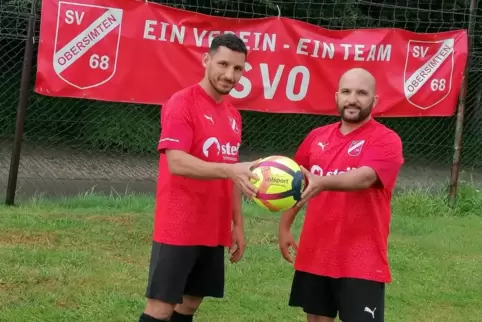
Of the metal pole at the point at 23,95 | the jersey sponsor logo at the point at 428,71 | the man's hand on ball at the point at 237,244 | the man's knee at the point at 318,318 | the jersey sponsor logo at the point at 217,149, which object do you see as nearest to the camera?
the jersey sponsor logo at the point at 217,149

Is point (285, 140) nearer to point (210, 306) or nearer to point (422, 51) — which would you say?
point (422, 51)

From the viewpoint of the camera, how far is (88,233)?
648cm

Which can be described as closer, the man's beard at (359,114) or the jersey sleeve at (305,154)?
the man's beard at (359,114)

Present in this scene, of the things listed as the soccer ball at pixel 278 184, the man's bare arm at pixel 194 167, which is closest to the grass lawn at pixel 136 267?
the man's bare arm at pixel 194 167

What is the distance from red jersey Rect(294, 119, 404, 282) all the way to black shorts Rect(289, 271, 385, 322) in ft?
0.19

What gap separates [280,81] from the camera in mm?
7832

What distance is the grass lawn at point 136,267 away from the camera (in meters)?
4.84

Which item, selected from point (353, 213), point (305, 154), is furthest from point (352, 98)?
point (353, 213)

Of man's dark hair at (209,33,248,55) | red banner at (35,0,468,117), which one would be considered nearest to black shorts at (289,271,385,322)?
man's dark hair at (209,33,248,55)

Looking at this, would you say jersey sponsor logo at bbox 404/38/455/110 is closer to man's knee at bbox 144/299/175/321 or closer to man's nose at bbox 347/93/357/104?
man's nose at bbox 347/93/357/104

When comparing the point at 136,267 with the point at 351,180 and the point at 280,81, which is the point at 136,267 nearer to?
the point at 351,180

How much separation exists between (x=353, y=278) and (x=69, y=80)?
4.35 metres

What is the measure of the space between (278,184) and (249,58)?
4.62 meters

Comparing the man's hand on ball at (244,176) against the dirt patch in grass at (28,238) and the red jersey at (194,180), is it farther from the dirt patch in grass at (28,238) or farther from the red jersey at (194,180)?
the dirt patch in grass at (28,238)
